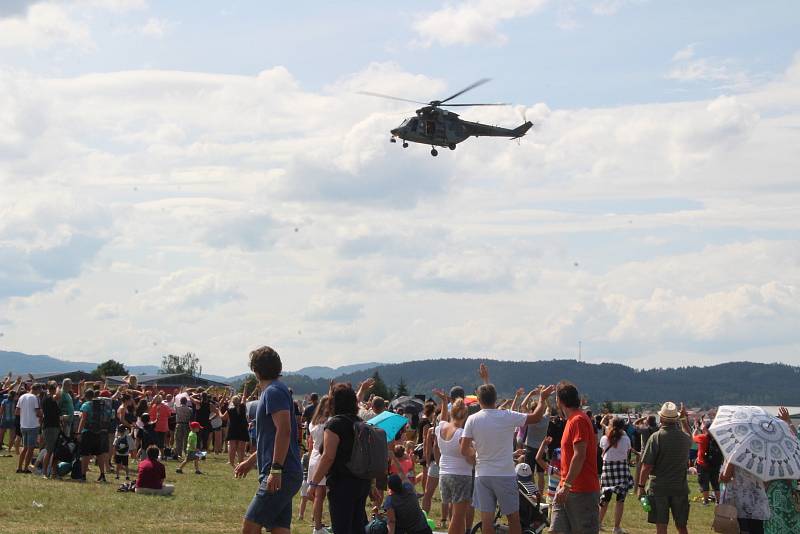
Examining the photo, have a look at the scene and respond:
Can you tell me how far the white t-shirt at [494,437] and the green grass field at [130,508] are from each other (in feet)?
11.1

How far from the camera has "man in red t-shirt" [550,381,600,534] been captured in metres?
8.23

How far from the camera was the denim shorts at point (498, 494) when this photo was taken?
891 cm

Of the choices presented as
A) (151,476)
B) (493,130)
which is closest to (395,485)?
(151,476)

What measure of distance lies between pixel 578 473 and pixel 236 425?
41.4 ft

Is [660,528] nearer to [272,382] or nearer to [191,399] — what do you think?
[272,382]

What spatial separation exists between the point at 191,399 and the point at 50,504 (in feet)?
34.8

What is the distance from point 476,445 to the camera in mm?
8992

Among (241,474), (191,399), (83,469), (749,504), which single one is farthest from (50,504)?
(191,399)

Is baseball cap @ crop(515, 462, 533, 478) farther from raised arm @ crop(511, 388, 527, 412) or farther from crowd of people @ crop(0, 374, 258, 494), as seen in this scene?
crowd of people @ crop(0, 374, 258, 494)

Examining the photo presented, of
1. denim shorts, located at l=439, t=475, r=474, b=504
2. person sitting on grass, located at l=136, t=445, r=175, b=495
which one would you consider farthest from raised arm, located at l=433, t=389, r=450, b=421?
person sitting on grass, located at l=136, t=445, r=175, b=495

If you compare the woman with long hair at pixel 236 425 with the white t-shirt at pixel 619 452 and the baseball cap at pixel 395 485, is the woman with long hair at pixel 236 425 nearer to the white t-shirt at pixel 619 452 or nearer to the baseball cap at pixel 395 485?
the white t-shirt at pixel 619 452

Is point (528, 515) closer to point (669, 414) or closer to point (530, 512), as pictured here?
point (530, 512)

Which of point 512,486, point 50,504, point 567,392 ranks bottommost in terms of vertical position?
point 50,504

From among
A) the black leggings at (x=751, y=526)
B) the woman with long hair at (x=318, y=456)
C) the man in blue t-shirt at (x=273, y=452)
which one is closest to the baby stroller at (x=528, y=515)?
the woman with long hair at (x=318, y=456)
